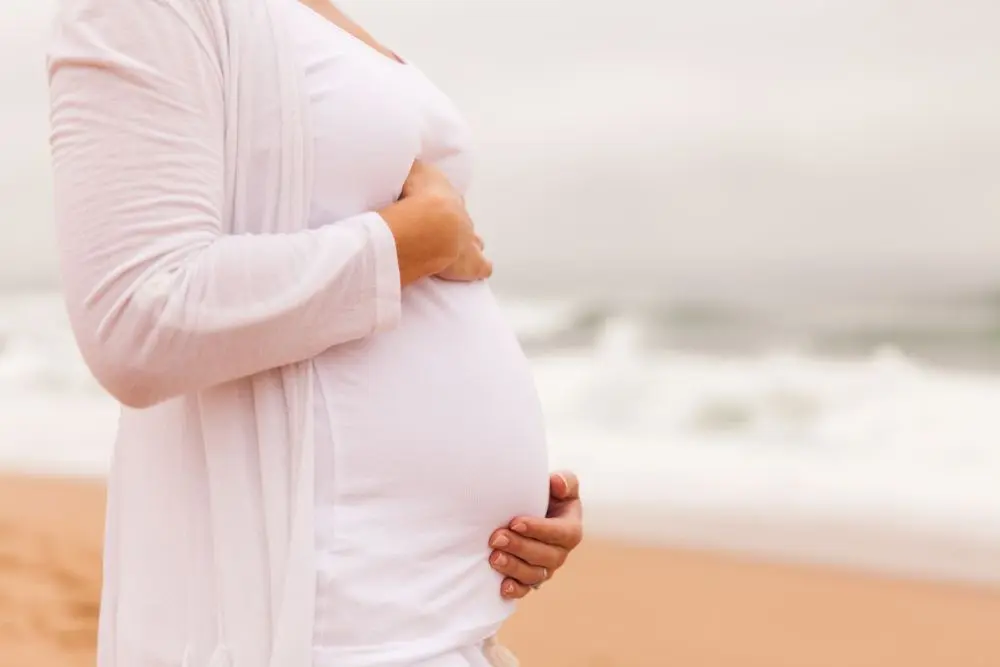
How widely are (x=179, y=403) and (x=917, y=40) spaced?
6.42 metres

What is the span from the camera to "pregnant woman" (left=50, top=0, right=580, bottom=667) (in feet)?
2.08

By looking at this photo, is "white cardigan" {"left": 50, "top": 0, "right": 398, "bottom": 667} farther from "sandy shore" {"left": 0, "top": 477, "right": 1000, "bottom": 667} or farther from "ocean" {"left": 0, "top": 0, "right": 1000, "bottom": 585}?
"ocean" {"left": 0, "top": 0, "right": 1000, "bottom": 585}

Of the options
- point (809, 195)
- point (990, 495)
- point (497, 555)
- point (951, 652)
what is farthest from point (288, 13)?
point (809, 195)

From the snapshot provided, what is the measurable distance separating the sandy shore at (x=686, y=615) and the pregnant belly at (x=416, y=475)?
1.54m

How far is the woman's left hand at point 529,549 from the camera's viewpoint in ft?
2.63

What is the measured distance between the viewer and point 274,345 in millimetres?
655

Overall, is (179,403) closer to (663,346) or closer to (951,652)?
(951,652)

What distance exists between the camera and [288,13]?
73 centimetres

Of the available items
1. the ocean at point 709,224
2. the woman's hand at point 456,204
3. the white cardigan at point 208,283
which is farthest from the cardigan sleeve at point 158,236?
the ocean at point 709,224

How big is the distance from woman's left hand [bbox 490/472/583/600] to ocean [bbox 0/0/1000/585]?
3097mm

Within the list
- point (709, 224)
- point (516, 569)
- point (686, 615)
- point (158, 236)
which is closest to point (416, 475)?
point (516, 569)

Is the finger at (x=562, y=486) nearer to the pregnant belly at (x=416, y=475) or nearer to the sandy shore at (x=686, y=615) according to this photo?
the pregnant belly at (x=416, y=475)

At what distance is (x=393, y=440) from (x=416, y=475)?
0.03 metres

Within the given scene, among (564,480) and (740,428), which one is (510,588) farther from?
(740,428)
